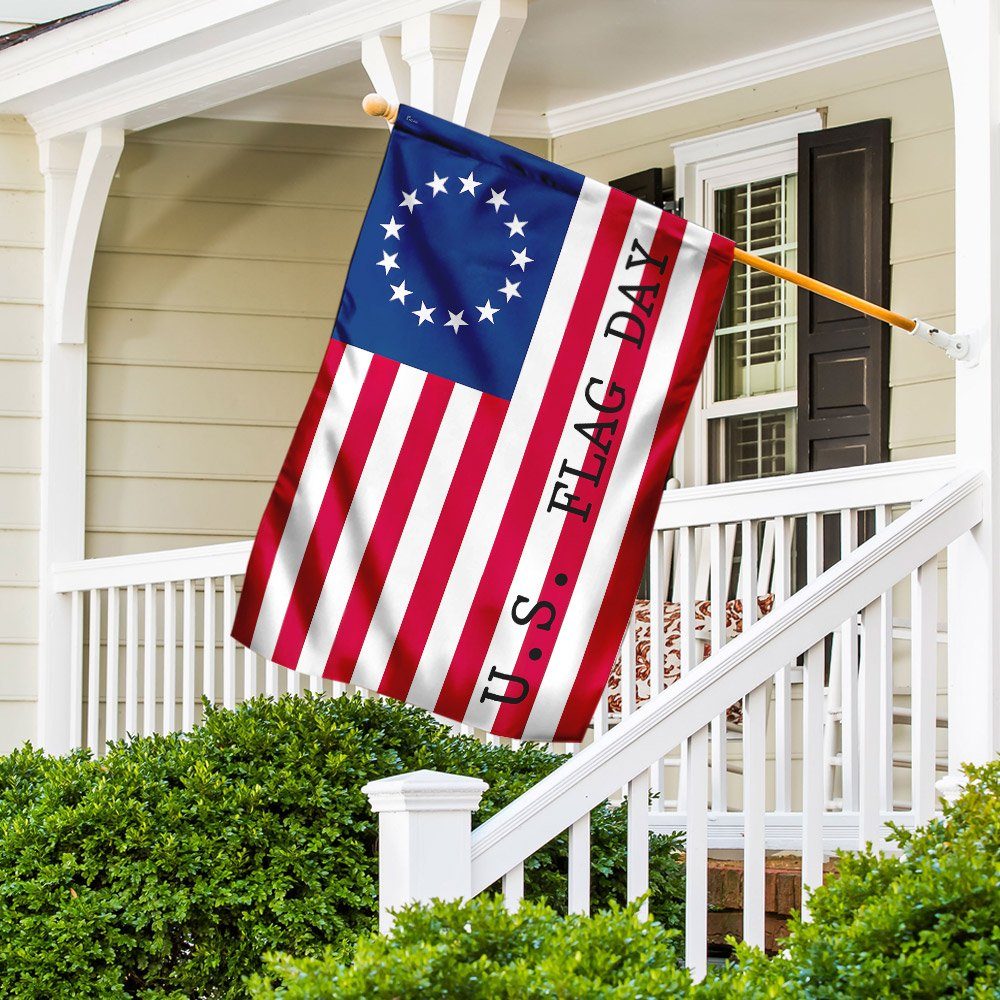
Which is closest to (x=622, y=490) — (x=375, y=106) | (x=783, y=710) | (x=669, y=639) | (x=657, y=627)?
(x=375, y=106)

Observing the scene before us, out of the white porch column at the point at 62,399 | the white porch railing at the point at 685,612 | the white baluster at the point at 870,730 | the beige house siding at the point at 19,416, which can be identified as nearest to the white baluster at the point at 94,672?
the white porch railing at the point at 685,612

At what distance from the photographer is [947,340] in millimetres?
3699

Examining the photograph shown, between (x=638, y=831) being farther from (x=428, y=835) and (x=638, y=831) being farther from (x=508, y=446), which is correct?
(x=508, y=446)

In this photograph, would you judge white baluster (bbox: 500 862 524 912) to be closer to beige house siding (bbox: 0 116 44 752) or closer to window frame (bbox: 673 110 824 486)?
window frame (bbox: 673 110 824 486)

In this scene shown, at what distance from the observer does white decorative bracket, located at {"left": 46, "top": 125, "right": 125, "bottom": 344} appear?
21.2ft

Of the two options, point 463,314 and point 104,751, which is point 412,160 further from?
point 104,751

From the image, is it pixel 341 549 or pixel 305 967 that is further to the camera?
pixel 341 549

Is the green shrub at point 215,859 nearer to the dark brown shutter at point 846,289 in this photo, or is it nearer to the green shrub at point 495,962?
the green shrub at point 495,962

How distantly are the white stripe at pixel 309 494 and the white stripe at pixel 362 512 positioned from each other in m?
0.07

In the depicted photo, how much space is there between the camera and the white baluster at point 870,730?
3422mm

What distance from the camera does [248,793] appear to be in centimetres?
373

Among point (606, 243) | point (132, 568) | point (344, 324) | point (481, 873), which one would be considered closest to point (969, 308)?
point (606, 243)

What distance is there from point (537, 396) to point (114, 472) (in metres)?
3.88

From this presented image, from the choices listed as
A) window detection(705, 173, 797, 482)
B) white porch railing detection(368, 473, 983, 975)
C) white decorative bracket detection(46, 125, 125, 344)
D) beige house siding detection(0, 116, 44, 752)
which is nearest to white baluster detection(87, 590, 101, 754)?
beige house siding detection(0, 116, 44, 752)
